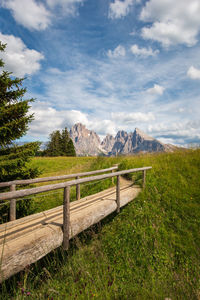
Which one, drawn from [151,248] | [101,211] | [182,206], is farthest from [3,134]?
[182,206]

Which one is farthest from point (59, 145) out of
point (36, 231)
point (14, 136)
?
point (36, 231)

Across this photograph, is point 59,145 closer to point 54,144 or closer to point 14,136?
point 54,144

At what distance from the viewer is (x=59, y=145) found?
47531 millimetres

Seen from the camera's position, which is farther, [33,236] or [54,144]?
[54,144]

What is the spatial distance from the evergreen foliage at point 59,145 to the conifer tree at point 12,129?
40182mm

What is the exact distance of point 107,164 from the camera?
13734 mm

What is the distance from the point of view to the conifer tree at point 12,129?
6.14 meters

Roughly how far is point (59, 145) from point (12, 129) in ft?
137

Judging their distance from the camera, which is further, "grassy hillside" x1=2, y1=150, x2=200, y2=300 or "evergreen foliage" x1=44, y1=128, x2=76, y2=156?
"evergreen foliage" x1=44, y1=128, x2=76, y2=156

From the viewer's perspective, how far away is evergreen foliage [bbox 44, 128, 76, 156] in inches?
1840

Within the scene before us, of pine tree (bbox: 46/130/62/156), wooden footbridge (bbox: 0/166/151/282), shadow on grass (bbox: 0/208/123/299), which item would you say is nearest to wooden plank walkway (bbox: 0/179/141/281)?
wooden footbridge (bbox: 0/166/151/282)

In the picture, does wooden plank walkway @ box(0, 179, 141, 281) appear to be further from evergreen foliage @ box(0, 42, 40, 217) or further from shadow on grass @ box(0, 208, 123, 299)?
evergreen foliage @ box(0, 42, 40, 217)

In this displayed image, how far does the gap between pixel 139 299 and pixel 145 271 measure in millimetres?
2934

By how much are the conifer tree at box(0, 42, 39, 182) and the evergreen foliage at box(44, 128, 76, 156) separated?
4018cm
